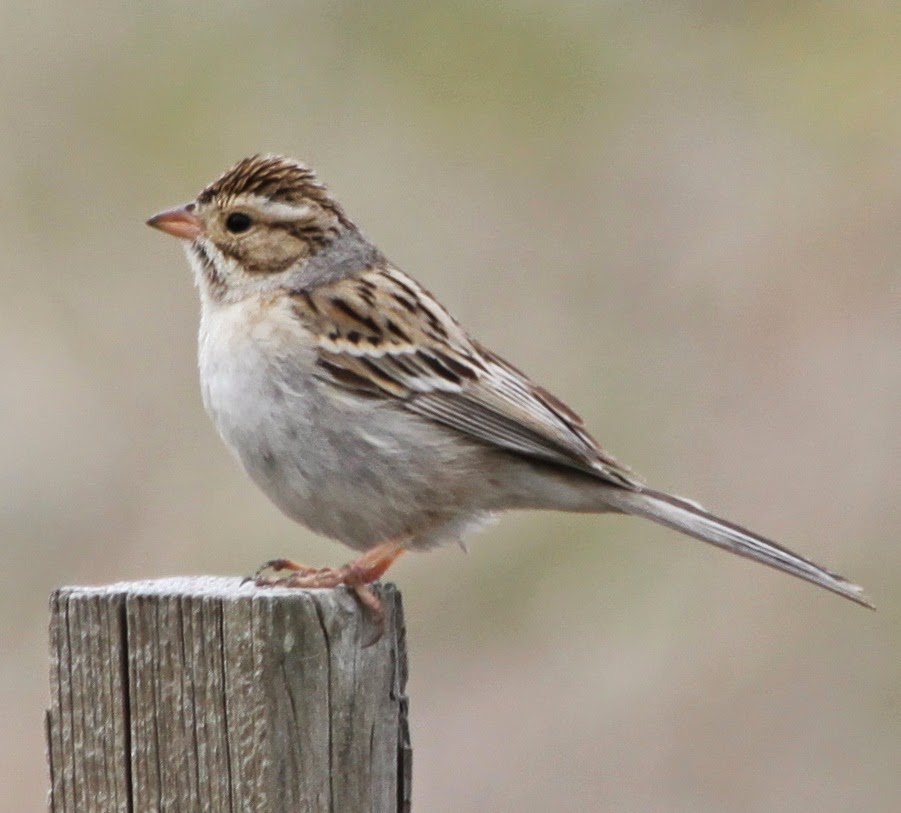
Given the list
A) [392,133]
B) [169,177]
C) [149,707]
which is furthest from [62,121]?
[149,707]

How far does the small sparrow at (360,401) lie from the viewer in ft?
19.6

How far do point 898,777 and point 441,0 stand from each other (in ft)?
20.6

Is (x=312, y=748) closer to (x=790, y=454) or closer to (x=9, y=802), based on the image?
(x=9, y=802)

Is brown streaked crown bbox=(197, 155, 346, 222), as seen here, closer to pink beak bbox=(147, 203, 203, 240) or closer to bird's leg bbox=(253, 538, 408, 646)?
pink beak bbox=(147, 203, 203, 240)

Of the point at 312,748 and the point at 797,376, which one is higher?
the point at 797,376

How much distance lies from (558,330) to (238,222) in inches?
155

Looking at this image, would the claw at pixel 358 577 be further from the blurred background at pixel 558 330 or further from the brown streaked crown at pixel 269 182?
the blurred background at pixel 558 330

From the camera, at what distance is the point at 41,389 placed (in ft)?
32.9

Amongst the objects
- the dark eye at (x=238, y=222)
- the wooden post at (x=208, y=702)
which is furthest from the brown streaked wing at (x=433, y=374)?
the wooden post at (x=208, y=702)

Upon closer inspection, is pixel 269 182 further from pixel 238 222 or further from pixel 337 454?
pixel 337 454

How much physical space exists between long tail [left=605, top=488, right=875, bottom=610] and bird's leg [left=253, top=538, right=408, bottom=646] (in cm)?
79

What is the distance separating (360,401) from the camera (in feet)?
20.1

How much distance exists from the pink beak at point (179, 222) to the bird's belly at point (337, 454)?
1.69ft

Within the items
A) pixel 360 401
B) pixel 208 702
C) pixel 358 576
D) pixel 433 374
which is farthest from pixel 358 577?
pixel 433 374
